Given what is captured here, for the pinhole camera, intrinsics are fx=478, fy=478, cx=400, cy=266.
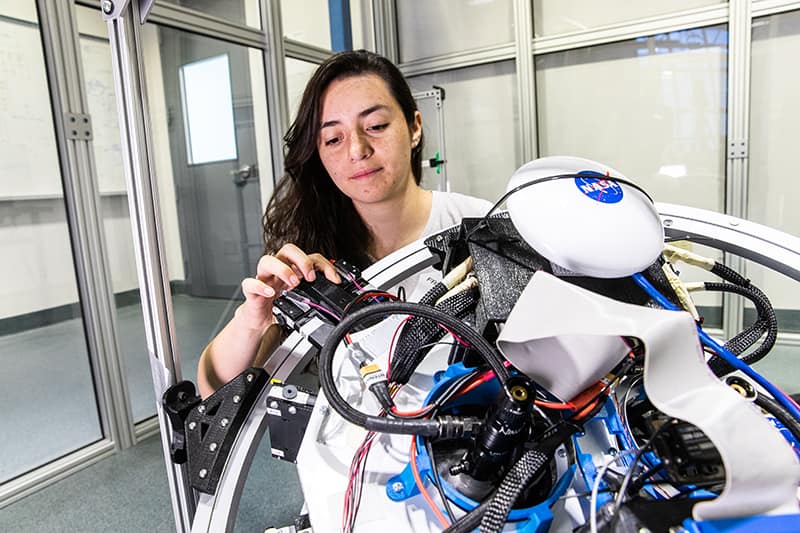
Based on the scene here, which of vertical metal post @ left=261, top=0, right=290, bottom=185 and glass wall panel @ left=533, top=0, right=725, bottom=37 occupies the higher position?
glass wall panel @ left=533, top=0, right=725, bottom=37

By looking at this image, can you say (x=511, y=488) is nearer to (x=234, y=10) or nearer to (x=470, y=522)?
(x=470, y=522)

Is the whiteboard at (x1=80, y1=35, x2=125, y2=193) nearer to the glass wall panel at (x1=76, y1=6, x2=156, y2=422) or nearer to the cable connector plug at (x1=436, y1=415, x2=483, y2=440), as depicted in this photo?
the glass wall panel at (x1=76, y1=6, x2=156, y2=422)

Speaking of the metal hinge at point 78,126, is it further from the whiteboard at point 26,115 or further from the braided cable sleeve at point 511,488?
the braided cable sleeve at point 511,488

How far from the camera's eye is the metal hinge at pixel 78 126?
69.7 inches

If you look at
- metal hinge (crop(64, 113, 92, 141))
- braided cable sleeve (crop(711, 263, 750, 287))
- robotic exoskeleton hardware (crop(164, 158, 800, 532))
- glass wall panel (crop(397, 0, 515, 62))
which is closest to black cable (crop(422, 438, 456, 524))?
robotic exoskeleton hardware (crop(164, 158, 800, 532))

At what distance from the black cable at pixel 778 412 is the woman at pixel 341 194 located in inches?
21.3

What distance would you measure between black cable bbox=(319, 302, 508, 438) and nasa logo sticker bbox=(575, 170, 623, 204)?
0.17 m

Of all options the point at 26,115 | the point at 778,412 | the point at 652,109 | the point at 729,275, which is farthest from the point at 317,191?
the point at 652,109

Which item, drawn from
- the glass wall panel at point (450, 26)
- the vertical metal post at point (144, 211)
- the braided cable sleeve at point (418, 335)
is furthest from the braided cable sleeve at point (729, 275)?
the glass wall panel at point (450, 26)

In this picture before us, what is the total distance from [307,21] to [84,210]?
1856 millimetres

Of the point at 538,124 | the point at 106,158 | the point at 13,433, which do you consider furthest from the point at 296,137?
the point at 538,124

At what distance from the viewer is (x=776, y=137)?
97.6 inches

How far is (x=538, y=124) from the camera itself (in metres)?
3.04

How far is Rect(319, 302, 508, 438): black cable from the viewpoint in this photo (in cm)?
37
